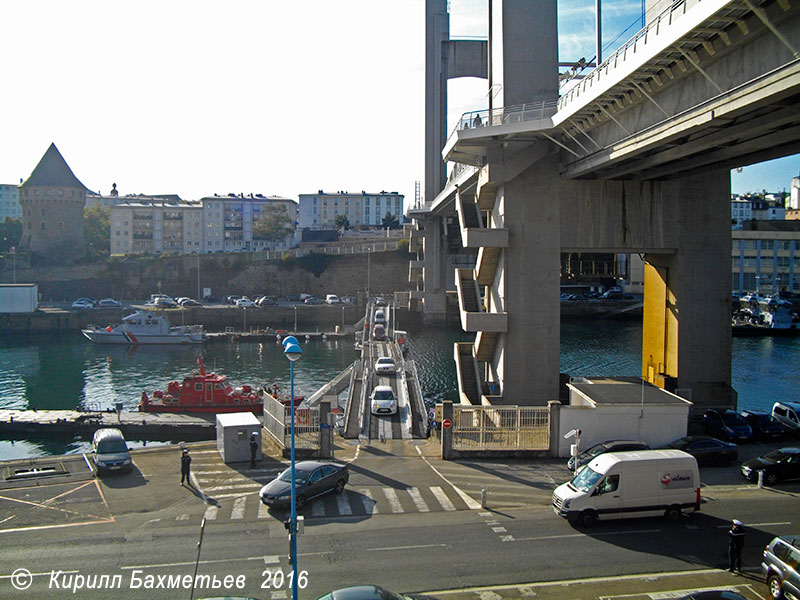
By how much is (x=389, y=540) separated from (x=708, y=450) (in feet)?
32.1

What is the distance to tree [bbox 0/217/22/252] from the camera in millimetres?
98375

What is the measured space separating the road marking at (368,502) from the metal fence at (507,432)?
3.77 m

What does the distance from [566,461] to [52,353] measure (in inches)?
1929

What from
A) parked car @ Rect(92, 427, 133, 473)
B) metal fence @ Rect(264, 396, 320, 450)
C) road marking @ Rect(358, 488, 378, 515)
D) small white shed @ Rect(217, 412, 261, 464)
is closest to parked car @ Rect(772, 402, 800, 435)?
road marking @ Rect(358, 488, 378, 515)

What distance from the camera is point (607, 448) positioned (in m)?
16.3

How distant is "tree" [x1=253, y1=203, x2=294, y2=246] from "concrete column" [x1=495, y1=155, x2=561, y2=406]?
82.7m

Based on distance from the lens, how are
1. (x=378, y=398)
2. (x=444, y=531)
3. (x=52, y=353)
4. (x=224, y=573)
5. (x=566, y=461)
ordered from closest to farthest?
1. (x=224, y=573)
2. (x=444, y=531)
3. (x=566, y=461)
4. (x=378, y=398)
5. (x=52, y=353)

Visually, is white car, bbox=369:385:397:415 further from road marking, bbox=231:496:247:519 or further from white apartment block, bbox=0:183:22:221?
white apartment block, bbox=0:183:22:221

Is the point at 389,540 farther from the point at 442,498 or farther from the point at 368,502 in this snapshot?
the point at 442,498

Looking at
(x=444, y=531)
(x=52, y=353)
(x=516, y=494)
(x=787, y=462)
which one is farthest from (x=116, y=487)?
(x=52, y=353)

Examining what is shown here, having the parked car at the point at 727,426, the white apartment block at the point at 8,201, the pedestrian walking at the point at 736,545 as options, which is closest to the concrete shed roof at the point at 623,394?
the parked car at the point at 727,426

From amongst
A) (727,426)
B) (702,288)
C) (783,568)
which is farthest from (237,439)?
(702,288)

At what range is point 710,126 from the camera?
1442 centimetres

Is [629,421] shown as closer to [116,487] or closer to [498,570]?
[498,570]
